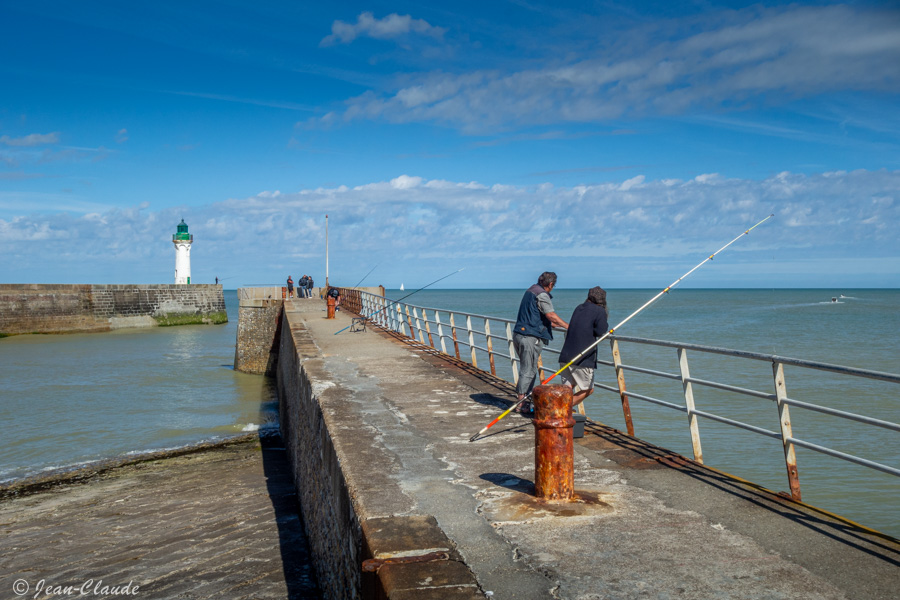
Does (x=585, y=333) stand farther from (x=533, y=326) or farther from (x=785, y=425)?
(x=785, y=425)

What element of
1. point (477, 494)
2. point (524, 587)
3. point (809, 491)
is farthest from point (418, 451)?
point (809, 491)

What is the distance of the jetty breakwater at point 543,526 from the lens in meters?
3.17

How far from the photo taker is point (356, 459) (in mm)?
5367

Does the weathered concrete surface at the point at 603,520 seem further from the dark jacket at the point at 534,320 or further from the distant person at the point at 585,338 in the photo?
the dark jacket at the point at 534,320

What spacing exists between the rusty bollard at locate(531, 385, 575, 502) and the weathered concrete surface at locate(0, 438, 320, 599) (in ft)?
9.22

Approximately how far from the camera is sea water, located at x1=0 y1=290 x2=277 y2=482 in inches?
503

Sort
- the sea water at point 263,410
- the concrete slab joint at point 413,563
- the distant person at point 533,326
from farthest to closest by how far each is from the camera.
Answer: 1. the sea water at point 263,410
2. the distant person at point 533,326
3. the concrete slab joint at point 413,563

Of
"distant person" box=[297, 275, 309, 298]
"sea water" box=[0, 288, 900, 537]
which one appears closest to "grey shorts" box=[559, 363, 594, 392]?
"sea water" box=[0, 288, 900, 537]

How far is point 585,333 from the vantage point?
6.35m

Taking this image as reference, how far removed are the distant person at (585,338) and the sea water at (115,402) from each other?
8988 millimetres

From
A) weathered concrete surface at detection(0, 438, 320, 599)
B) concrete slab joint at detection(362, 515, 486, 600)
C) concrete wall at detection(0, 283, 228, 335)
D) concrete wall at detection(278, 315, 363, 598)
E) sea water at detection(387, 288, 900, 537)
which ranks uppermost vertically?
concrete wall at detection(0, 283, 228, 335)

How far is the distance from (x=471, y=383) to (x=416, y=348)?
4772 mm

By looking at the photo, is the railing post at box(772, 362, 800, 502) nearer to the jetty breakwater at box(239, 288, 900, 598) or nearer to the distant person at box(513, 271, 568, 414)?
the jetty breakwater at box(239, 288, 900, 598)

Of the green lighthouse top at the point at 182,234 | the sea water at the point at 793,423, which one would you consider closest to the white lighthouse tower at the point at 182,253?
the green lighthouse top at the point at 182,234
